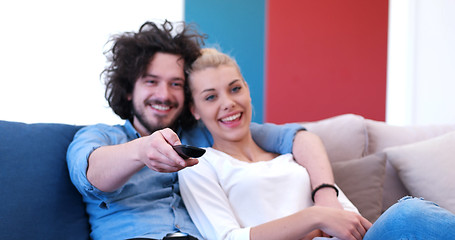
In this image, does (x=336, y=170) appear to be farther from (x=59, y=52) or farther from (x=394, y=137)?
(x=59, y=52)

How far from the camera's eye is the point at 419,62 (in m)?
3.79

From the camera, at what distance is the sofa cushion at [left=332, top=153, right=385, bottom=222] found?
1.74 meters

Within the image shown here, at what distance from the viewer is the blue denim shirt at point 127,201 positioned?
4.39ft

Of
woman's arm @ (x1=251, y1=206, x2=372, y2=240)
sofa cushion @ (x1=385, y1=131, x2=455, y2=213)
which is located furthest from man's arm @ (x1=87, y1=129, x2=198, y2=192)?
sofa cushion @ (x1=385, y1=131, x2=455, y2=213)

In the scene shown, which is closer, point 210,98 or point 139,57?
point 210,98

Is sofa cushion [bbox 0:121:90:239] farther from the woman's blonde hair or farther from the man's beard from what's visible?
the woman's blonde hair

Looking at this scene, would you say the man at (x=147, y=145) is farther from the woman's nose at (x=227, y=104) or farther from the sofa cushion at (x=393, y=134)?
the sofa cushion at (x=393, y=134)

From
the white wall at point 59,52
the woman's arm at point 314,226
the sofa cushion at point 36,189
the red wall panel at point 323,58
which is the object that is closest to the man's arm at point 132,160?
the sofa cushion at point 36,189

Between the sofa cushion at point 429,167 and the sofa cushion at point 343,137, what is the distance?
14cm

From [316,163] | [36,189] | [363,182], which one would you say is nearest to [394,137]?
[363,182]

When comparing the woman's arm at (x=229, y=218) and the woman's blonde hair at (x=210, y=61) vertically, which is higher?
the woman's blonde hair at (x=210, y=61)

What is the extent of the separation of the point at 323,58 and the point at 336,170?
6.02 ft

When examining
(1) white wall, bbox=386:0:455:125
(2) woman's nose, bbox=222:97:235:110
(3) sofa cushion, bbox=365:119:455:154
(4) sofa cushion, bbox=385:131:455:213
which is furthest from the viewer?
(1) white wall, bbox=386:0:455:125

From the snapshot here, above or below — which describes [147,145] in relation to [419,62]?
below
